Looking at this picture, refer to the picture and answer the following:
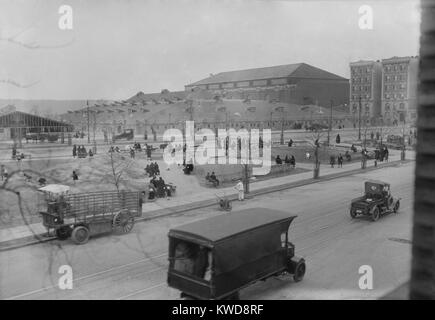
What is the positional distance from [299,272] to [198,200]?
12646 mm

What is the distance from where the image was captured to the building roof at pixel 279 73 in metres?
102

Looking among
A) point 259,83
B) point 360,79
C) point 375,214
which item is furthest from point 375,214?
point 259,83

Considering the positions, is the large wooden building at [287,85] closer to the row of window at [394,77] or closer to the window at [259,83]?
the window at [259,83]

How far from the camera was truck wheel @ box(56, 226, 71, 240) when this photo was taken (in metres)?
16.5

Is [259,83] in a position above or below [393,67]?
below

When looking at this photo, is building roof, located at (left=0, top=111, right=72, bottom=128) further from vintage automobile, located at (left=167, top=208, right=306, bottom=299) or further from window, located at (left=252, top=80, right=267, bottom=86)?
window, located at (left=252, top=80, right=267, bottom=86)

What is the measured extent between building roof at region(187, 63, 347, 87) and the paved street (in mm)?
83988

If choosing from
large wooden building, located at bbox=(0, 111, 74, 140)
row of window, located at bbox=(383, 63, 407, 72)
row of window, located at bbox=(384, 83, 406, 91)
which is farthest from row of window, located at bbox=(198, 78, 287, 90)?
large wooden building, located at bbox=(0, 111, 74, 140)

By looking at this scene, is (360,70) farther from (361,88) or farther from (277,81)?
(277,81)

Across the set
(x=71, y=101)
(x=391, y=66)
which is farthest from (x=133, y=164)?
(x=71, y=101)

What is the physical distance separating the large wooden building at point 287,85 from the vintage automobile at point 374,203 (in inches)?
3022

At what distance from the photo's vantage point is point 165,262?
14359 mm

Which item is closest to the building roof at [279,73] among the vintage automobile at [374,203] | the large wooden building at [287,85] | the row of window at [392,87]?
the large wooden building at [287,85]

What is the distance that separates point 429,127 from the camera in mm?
2787
